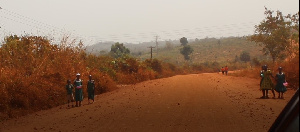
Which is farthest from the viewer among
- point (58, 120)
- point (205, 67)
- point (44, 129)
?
point (205, 67)

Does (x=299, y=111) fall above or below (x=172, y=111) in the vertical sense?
above

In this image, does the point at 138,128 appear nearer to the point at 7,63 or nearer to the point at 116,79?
the point at 7,63

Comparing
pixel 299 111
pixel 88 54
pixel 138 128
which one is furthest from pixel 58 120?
pixel 88 54

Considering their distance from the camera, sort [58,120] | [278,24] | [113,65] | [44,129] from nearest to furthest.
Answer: [44,129] < [58,120] < [278,24] < [113,65]

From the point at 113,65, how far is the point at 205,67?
44542mm

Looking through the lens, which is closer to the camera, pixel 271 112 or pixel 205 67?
pixel 271 112

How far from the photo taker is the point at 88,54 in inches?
818

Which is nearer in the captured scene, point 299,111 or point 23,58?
→ point 299,111

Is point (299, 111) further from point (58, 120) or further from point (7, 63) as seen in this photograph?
point (7, 63)

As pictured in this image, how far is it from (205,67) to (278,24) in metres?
46.6

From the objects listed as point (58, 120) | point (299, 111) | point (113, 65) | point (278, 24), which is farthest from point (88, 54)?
point (299, 111)

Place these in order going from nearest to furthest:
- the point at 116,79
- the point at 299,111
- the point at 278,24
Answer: the point at 299,111
the point at 278,24
the point at 116,79

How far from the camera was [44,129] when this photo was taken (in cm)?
769

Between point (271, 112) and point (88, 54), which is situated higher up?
point (88, 54)
